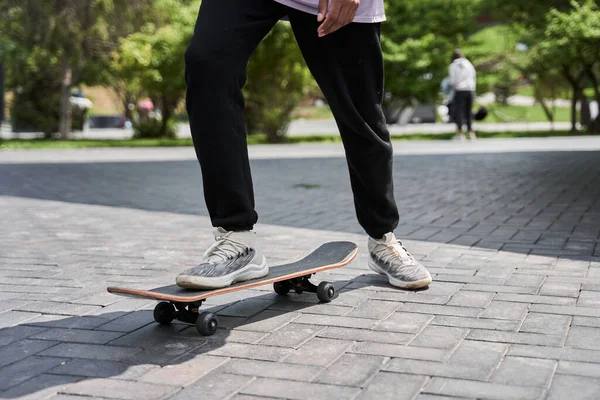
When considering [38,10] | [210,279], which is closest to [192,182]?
[210,279]

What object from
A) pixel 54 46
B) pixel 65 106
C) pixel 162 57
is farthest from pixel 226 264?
pixel 65 106

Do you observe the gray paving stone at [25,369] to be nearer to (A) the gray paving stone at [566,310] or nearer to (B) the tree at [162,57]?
(A) the gray paving stone at [566,310]

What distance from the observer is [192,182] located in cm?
943

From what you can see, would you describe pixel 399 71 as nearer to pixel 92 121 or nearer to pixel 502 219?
pixel 502 219

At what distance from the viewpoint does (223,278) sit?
3.07 metres

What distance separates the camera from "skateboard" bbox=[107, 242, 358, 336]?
2898 mm

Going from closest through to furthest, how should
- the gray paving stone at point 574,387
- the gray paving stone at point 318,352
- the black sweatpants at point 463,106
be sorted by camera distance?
the gray paving stone at point 574,387 < the gray paving stone at point 318,352 < the black sweatpants at point 463,106

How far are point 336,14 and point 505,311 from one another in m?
1.33

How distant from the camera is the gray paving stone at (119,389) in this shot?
2.35m

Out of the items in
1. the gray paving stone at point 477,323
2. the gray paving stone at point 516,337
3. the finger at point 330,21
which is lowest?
the gray paving stone at point 477,323

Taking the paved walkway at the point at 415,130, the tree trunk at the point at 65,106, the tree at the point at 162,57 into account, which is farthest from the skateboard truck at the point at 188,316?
the tree trunk at the point at 65,106

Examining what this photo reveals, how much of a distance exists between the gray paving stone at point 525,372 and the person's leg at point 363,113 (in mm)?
1053

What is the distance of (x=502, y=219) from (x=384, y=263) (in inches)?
98.5

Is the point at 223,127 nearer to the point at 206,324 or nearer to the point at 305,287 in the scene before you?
the point at 206,324
